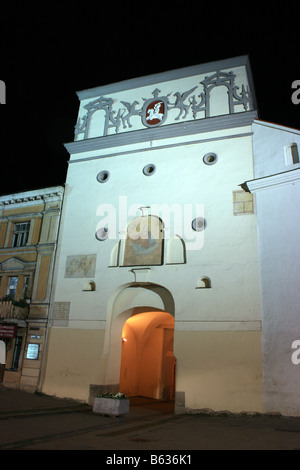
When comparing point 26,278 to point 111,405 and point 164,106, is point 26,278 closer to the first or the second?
point 111,405

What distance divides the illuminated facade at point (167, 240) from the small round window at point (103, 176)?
6 cm

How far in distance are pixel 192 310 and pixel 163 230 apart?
10.6 ft

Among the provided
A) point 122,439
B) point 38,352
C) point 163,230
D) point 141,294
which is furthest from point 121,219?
point 122,439

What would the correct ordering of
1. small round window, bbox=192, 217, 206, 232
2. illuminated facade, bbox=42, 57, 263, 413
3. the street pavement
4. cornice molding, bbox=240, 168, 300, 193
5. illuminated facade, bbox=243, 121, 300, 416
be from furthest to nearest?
1. small round window, bbox=192, 217, 206, 232
2. cornice molding, bbox=240, 168, 300, 193
3. illuminated facade, bbox=42, 57, 263, 413
4. illuminated facade, bbox=243, 121, 300, 416
5. the street pavement

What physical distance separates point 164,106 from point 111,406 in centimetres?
1205

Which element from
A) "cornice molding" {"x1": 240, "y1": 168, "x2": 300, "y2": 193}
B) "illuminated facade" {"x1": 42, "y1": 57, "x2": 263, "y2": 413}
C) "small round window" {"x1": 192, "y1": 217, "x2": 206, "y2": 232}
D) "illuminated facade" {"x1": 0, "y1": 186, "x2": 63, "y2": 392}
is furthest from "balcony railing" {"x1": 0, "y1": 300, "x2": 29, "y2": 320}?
"cornice molding" {"x1": 240, "y1": 168, "x2": 300, "y2": 193}

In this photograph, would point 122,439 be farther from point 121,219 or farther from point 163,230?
point 121,219

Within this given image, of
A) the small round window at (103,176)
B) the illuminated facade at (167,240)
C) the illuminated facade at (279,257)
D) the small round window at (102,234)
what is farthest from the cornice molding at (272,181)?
the small round window at (103,176)

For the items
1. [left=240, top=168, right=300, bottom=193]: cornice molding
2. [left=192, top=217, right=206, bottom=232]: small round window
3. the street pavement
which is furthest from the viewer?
[left=192, top=217, right=206, bottom=232]: small round window

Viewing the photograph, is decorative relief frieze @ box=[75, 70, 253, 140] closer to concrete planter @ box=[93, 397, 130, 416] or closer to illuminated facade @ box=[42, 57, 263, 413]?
illuminated facade @ box=[42, 57, 263, 413]

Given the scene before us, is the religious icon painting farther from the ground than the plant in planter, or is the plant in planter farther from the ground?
the religious icon painting

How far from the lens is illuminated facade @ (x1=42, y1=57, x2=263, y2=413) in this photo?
12.1 metres

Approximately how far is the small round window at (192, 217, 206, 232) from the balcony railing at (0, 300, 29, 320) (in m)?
7.83

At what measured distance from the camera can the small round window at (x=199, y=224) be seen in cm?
1354
